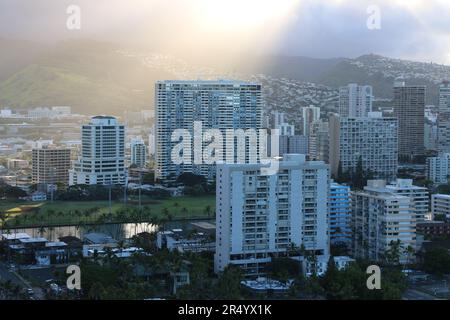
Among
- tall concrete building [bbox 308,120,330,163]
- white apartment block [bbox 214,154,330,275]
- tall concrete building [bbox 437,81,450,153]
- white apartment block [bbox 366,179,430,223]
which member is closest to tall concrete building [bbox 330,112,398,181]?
tall concrete building [bbox 308,120,330,163]

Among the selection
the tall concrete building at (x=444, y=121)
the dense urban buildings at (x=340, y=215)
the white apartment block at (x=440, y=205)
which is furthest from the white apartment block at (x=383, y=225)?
the tall concrete building at (x=444, y=121)

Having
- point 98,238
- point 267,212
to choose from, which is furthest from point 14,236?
point 267,212

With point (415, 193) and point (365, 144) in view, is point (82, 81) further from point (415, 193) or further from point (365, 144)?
point (415, 193)

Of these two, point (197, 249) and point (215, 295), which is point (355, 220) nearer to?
point (197, 249)

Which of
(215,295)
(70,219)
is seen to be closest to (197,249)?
(215,295)

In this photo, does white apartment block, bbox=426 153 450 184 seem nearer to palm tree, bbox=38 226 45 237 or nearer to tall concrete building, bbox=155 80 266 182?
tall concrete building, bbox=155 80 266 182

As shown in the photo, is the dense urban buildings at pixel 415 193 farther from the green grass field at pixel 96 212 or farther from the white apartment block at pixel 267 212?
the green grass field at pixel 96 212
